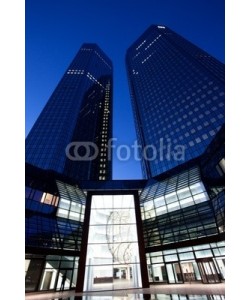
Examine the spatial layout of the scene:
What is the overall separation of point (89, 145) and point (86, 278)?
116442 millimetres

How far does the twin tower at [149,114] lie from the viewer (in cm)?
6875

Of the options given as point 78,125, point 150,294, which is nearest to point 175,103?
point 78,125

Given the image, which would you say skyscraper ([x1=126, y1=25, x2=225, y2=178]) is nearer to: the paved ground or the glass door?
the glass door

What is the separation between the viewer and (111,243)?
18.6 meters

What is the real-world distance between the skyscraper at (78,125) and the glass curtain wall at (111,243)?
171ft

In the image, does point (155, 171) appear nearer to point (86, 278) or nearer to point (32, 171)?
point (32, 171)

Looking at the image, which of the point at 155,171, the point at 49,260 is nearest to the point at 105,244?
the point at 49,260

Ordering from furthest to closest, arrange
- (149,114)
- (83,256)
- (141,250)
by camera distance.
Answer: (149,114) → (141,250) → (83,256)

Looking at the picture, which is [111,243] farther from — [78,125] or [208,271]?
[78,125]

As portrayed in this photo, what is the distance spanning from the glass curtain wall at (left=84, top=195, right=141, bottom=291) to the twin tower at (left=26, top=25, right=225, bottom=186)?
10444 millimetres

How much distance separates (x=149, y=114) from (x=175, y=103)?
44.5 feet

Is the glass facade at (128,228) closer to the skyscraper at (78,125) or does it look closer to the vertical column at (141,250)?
the vertical column at (141,250)

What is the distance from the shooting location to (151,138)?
269 ft
